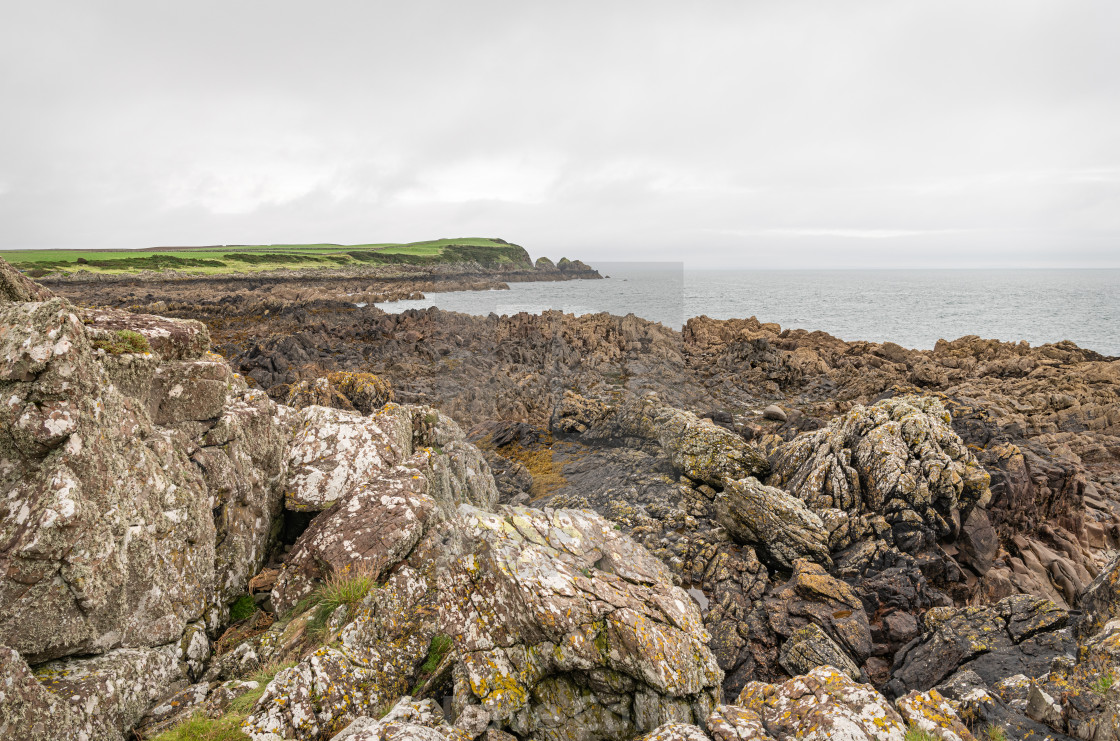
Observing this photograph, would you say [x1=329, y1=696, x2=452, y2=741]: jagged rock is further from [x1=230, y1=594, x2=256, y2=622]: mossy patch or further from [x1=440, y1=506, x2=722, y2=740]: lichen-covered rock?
[x1=230, y1=594, x2=256, y2=622]: mossy patch

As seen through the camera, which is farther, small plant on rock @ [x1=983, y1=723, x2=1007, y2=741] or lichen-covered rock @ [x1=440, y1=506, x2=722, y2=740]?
lichen-covered rock @ [x1=440, y1=506, x2=722, y2=740]

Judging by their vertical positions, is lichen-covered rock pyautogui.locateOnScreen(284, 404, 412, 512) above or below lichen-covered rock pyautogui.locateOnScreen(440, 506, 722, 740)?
above

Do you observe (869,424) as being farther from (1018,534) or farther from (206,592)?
(206,592)

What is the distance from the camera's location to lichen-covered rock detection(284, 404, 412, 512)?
9375 millimetres

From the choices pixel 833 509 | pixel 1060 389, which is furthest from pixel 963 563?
pixel 1060 389

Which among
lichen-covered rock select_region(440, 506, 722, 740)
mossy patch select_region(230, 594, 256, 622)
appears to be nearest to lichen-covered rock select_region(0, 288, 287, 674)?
mossy patch select_region(230, 594, 256, 622)

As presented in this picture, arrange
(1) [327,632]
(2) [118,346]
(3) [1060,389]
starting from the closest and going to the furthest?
1. (1) [327,632]
2. (2) [118,346]
3. (3) [1060,389]

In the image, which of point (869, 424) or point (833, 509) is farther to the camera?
point (869, 424)

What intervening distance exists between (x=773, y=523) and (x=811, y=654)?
3.30 metres

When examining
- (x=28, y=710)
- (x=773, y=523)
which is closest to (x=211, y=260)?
(x=28, y=710)

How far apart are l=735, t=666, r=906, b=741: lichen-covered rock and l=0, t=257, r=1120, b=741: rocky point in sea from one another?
39 mm

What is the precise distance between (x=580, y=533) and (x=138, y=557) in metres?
6.10

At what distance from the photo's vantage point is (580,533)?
8.04 m

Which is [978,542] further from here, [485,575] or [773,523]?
[485,575]
